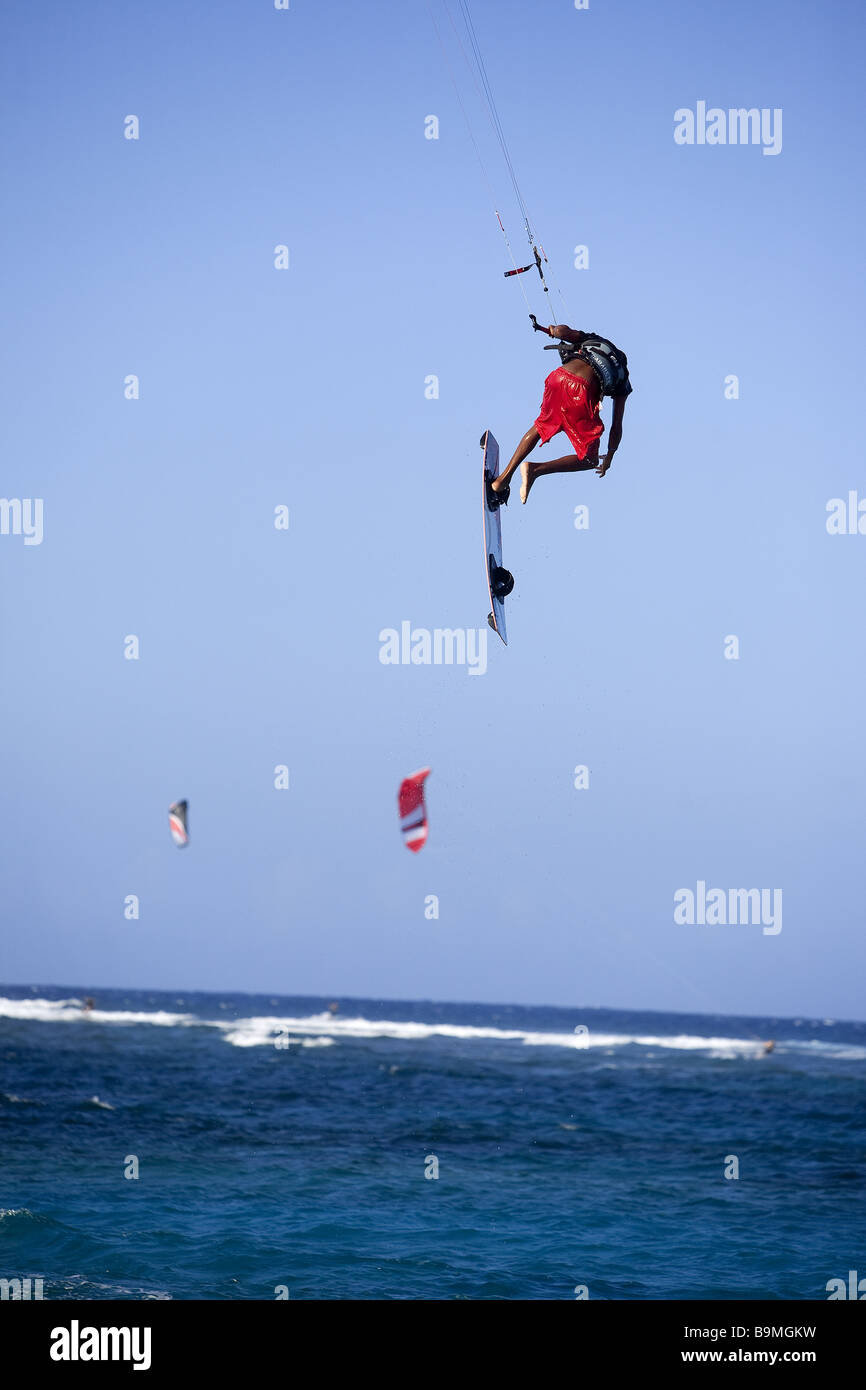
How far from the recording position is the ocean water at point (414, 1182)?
18266mm

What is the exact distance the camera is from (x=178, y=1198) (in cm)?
2216

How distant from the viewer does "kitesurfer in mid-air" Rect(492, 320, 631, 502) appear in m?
12.5

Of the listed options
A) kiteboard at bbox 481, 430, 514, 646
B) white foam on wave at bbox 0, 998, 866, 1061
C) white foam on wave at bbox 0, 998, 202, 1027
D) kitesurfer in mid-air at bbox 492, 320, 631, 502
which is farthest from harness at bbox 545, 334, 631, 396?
white foam on wave at bbox 0, 998, 202, 1027

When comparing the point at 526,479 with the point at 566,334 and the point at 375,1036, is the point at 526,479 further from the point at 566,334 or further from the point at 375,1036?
the point at 375,1036

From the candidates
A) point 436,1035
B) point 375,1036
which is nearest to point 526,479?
point 375,1036

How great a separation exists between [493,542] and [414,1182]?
47.7 ft

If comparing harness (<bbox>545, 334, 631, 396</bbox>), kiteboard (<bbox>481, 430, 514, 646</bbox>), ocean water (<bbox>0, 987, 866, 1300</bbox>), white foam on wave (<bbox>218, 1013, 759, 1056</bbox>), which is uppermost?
harness (<bbox>545, 334, 631, 396</bbox>)

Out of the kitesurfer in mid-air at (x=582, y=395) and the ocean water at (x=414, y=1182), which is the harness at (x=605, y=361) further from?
the ocean water at (x=414, y=1182)

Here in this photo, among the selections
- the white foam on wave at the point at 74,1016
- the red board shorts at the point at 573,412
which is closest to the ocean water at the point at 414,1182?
the red board shorts at the point at 573,412

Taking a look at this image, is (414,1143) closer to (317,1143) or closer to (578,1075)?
(317,1143)

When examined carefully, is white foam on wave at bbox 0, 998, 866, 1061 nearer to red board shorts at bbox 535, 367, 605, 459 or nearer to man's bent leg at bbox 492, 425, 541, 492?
man's bent leg at bbox 492, 425, 541, 492

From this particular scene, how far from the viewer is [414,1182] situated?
2464 centimetres

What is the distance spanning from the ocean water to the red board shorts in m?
11.0
